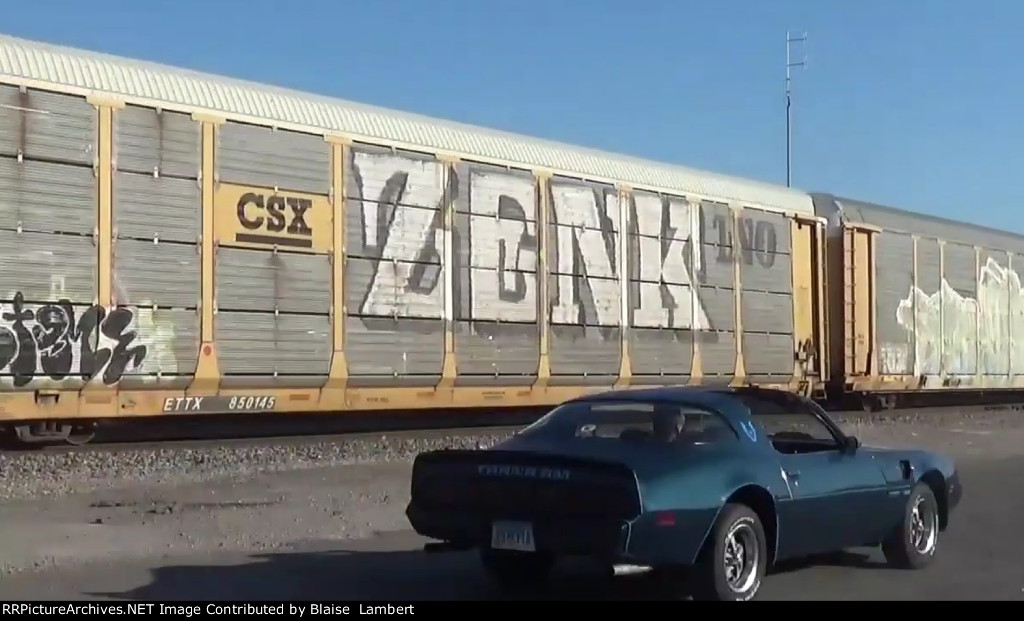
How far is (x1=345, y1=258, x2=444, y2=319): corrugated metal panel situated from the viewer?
14.4m

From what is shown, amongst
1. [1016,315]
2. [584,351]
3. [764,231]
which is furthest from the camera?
[1016,315]

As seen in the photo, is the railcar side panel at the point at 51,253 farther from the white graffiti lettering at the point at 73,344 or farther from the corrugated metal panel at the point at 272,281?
the corrugated metal panel at the point at 272,281

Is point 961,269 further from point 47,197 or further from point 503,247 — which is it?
point 47,197

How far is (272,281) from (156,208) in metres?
1.59

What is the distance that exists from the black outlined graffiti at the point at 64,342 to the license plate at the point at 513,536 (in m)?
6.30

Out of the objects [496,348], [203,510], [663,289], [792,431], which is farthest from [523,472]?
[663,289]

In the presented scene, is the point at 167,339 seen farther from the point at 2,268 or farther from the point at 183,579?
the point at 183,579

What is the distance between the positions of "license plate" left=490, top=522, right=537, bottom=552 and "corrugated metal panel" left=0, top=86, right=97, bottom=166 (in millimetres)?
6876

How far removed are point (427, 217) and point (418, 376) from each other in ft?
6.41

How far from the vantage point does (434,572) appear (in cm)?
819

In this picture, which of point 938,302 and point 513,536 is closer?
point 513,536

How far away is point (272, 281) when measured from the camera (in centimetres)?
1355

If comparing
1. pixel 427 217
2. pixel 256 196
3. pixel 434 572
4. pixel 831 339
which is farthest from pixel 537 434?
pixel 831 339

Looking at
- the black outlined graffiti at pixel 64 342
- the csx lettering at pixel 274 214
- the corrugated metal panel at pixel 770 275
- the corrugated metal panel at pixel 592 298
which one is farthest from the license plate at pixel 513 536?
the corrugated metal panel at pixel 770 275
